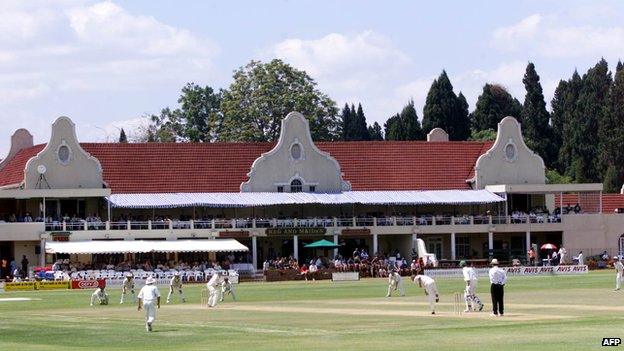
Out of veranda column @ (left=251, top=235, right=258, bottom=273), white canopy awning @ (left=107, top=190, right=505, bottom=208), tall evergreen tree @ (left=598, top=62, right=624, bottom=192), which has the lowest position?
veranda column @ (left=251, top=235, right=258, bottom=273)

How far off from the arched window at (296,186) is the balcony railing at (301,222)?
4.17 metres

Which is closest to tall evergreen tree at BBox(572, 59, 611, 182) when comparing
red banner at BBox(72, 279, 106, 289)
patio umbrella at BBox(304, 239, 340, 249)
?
patio umbrella at BBox(304, 239, 340, 249)

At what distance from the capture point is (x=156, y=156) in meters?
106

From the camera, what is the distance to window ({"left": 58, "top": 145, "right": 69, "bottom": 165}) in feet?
324

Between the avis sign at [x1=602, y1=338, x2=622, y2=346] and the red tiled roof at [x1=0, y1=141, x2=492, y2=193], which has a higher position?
the red tiled roof at [x1=0, y1=141, x2=492, y2=193]

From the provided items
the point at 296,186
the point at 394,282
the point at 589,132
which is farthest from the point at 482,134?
the point at 394,282

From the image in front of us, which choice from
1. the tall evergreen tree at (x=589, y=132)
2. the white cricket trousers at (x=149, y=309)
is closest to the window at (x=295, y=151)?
the tall evergreen tree at (x=589, y=132)

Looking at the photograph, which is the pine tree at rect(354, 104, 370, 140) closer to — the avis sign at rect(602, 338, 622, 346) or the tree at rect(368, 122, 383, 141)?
the tree at rect(368, 122, 383, 141)

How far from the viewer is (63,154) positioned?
98.9 metres

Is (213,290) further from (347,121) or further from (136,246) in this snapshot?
(347,121)

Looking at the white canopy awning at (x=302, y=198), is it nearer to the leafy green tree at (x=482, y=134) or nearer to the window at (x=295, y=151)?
the window at (x=295, y=151)

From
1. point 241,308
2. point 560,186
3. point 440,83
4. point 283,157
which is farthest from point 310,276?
point 440,83

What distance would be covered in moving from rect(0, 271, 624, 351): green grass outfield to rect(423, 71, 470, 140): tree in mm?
77686

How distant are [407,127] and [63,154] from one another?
53269 millimetres
